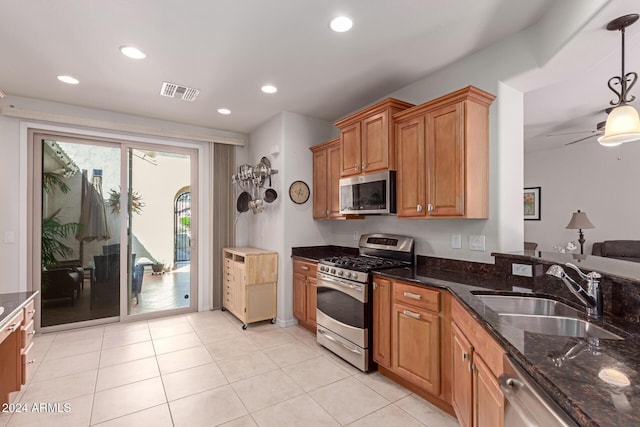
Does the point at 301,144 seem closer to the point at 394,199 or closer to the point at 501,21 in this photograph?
the point at 394,199

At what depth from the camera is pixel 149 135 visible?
4.18 meters

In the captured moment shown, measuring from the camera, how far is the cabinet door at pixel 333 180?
3713mm

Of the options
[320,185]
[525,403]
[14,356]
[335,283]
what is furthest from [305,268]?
[525,403]

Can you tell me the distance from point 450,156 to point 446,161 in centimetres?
5

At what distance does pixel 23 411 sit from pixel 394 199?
3.28m

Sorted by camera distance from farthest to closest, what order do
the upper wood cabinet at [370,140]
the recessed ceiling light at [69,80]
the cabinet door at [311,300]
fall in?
the cabinet door at [311,300] → the recessed ceiling light at [69,80] → the upper wood cabinet at [370,140]

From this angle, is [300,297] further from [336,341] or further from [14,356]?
[14,356]

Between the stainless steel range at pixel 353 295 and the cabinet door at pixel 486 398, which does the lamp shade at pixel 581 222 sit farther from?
the cabinet door at pixel 486 398

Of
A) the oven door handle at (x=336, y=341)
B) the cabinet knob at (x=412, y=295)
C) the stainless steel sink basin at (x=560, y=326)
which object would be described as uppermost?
the stainless steel sink basin at (x=560, y=326)

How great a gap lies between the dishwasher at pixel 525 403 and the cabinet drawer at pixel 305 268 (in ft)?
8.11

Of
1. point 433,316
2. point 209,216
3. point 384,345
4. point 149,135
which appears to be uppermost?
point 149,135

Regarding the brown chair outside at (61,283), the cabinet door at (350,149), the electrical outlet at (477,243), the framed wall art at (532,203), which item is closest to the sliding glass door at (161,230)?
the brown chair outside at (61,283)

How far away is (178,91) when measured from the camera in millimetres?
3252

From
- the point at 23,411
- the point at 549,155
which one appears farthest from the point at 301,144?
the point at 549,155
